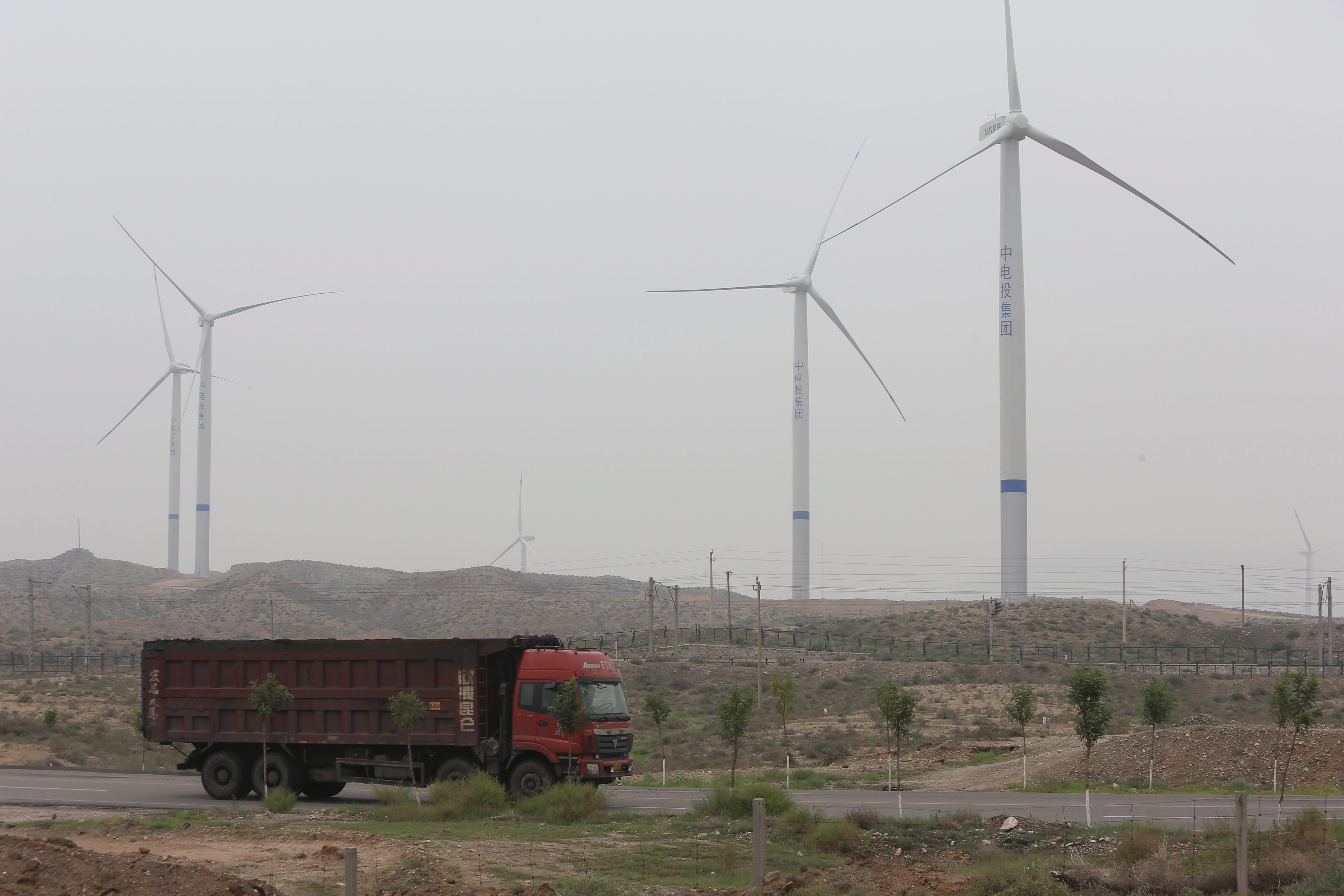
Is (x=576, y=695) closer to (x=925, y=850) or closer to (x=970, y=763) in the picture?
(x=925, y=850)

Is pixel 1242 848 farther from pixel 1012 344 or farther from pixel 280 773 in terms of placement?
pixel 1012 344

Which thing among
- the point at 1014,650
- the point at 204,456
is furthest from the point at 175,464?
the point at 1014,650

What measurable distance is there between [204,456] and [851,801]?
397 ft

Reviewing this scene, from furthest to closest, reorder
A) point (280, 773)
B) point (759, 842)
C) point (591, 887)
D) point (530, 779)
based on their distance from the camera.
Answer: point (280, 773), point (530, 779), point (591, 887), point (759, 842)

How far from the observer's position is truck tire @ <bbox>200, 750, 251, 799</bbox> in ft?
99.6

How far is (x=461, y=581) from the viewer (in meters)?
188

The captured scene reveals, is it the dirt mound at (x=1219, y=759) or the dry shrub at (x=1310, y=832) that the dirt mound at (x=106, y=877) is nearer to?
the dry shrub at (x=1310, y=832)

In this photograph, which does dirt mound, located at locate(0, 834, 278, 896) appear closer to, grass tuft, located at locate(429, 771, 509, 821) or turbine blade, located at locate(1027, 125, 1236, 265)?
grass tuft, located at locate(429, 771, 509, 821)

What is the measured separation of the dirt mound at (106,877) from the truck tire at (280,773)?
544 inches

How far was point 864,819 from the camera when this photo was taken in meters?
24.5

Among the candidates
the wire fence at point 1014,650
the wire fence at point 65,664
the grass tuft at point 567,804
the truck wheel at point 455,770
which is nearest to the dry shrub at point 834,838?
the grass tuft at point 567,804

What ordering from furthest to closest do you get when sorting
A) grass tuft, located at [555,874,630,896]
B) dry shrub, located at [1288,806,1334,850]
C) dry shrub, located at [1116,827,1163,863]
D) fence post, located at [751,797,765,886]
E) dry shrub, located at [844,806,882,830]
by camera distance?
dry shrub, located at [844,806,882,830] → dry shrub, located at [1116,827,1163,863] → dry shrub, located at [1288,806,1334,850] → grass tuft, located at [555,874,630,896] → fence post, located at [751,797,765,886]

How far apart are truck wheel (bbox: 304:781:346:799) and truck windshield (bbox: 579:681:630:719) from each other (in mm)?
7303

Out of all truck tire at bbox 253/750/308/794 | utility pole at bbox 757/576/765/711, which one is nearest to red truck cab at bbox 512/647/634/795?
truck tire at bbox 253/750/308/794
